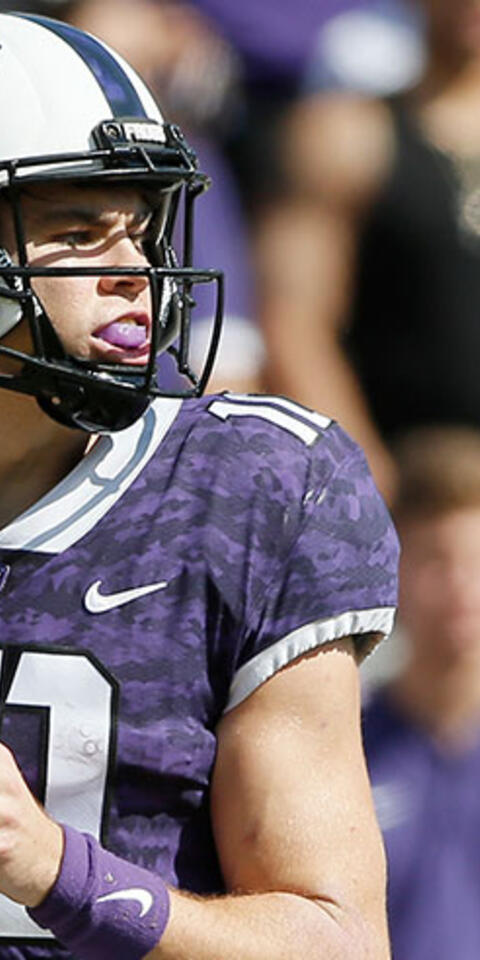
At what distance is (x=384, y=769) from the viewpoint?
3146 millimetres

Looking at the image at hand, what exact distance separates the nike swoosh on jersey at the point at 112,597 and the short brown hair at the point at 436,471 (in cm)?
128

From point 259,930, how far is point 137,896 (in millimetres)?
132

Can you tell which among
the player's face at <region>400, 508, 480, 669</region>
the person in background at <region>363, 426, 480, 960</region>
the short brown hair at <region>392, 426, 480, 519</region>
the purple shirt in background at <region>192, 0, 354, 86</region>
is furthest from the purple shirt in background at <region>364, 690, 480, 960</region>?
the purple shirt in background at <region>192, 0, 354, 86</region>

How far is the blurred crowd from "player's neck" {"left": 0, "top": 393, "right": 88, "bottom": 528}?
0.98 m

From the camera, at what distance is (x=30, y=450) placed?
7.07 ft

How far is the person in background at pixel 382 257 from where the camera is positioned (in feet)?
10.6

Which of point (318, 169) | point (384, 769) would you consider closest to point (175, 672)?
point (384, 769)

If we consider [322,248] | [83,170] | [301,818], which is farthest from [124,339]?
[322,248]

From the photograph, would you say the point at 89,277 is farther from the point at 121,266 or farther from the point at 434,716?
the point at 434,716

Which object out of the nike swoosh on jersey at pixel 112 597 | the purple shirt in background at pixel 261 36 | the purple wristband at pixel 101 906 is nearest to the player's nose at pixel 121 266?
the nike swoosh on jersey at pixel 112 597

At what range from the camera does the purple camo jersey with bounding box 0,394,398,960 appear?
6.46 ft

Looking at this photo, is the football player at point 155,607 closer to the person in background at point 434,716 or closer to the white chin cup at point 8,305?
the white chin cup at point 8,305

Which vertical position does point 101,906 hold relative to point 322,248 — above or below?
below

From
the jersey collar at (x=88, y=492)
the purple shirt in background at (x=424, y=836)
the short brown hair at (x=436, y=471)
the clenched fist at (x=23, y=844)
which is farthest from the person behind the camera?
the short brown hair at (x=436, y=471)
